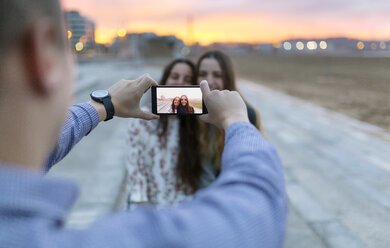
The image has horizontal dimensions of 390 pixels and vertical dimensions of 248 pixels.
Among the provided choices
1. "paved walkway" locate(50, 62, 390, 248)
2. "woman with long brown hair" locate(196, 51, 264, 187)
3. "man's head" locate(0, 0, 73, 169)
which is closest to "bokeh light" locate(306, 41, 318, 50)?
"paved walkway" locate(50, 62, 390, 248)

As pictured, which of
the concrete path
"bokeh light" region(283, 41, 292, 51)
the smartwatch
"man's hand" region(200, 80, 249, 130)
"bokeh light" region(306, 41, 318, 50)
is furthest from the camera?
"bokeh light" region(283, 41, 292, 51)

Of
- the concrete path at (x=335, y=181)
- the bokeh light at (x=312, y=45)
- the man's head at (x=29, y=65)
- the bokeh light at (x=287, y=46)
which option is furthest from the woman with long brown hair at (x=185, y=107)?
the bokeh light at (x=287, y=46)

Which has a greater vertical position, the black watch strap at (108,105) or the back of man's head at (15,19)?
the back of man's head at (15,19)

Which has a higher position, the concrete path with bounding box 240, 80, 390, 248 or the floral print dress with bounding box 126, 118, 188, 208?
the floral print dress with bounding box 126, 118, 188, 208

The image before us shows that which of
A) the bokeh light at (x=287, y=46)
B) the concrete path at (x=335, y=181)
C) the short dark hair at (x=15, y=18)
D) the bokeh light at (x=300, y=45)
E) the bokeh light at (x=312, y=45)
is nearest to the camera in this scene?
the short dark hair at (x=15, y=18)

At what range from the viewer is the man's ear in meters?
0.54

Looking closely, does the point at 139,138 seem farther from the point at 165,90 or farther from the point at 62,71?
the point at 62,71

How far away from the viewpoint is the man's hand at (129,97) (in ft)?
4.21

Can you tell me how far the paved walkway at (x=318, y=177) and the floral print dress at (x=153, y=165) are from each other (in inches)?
21.6

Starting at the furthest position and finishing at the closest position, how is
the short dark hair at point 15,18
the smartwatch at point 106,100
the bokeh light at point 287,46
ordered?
the bokeh light at point 287,46
the smartwatch at point 106,100
the short dark hair at point 15,18

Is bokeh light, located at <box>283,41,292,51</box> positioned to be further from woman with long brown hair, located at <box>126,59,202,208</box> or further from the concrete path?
woman with long brown hair, located at <box>126,59,202,208</box>

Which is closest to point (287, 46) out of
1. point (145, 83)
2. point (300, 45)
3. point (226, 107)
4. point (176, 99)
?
point (300, 45)

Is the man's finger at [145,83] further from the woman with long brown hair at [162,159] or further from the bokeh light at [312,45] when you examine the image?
the bokeh light at [312,45]

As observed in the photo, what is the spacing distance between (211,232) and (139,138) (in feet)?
6.37
